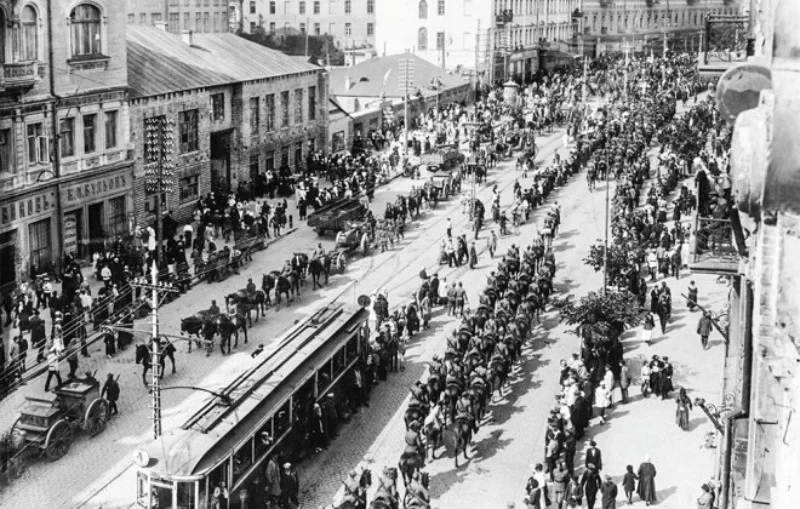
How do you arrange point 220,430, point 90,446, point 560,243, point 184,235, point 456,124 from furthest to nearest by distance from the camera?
point 456,124, point 560,243, point 184,235, point 90,446, point 220,430

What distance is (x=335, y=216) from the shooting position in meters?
48.7

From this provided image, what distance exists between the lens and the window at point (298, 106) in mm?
64125

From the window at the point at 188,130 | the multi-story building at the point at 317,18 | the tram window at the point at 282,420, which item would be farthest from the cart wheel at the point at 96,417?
the multi-story building at the point at 317,18

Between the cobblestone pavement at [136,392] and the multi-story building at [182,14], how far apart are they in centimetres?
6927

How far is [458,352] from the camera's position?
99.5ft

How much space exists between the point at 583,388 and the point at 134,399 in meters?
11.7

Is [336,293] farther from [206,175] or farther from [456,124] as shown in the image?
[456,124]

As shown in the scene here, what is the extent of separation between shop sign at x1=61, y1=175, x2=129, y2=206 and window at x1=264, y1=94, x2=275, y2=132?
626 inches

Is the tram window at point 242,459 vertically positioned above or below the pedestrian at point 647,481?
above

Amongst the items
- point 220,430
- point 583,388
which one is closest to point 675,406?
point 583,388

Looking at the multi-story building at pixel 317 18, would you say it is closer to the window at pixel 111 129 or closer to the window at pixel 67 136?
the window at pixel 111 129

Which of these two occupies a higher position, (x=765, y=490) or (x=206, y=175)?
(x=765, y=490)

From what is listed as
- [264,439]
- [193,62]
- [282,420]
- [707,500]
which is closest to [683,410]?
[707,500]

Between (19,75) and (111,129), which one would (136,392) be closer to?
(19,75)
